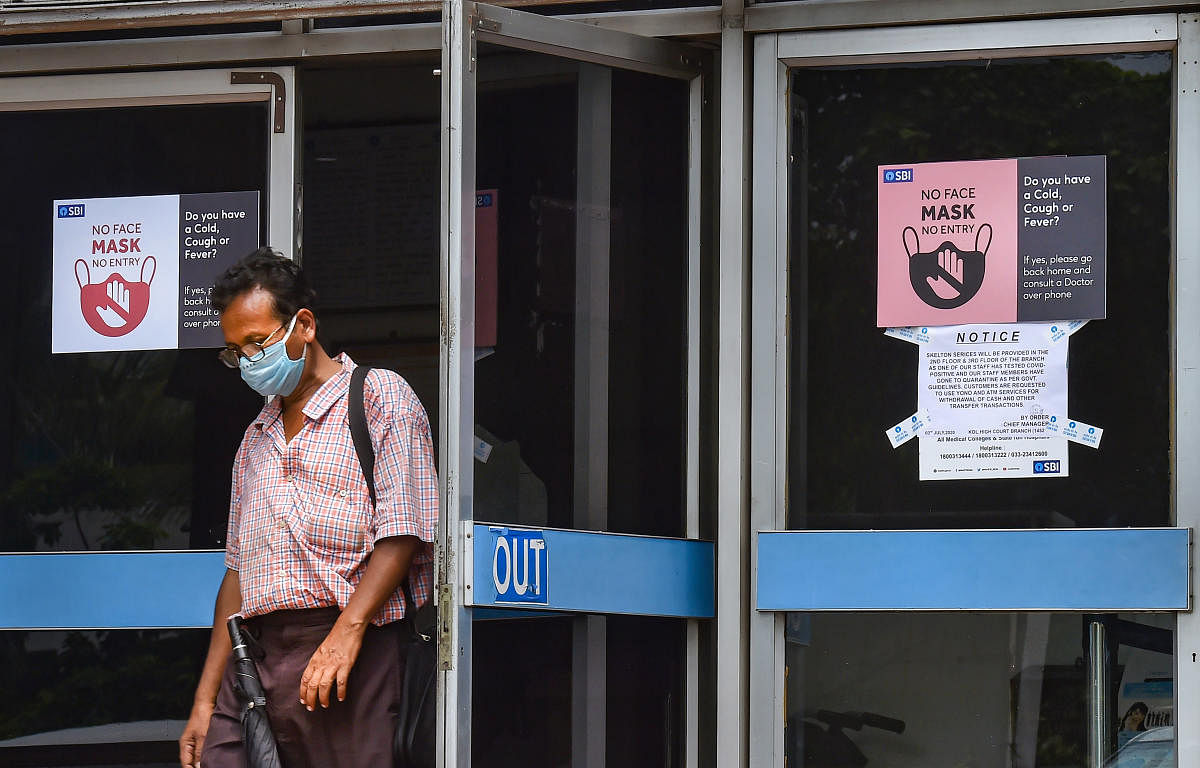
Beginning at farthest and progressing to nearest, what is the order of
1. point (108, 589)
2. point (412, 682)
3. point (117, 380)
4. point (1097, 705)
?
point (117, 380) → point (108, 589) → point (1097, 705) → point (412, 682)

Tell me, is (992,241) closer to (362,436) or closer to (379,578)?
(362,436)

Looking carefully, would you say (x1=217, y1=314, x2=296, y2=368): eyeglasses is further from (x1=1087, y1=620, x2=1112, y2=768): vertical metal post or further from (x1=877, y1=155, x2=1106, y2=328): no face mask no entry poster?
(x1=1087, y1=620, x2=1112, y2=768): vertical metal post

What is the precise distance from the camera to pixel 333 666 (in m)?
4.15

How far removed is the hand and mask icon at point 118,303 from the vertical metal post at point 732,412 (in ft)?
5.63

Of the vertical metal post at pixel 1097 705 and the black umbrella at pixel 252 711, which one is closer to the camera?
the black umbrella at pixel 252 711

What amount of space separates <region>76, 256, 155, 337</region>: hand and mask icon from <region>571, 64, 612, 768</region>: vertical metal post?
1379mm

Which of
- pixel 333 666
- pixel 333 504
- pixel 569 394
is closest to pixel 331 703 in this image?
pixel 333 666

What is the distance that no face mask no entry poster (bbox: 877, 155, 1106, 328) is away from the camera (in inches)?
194

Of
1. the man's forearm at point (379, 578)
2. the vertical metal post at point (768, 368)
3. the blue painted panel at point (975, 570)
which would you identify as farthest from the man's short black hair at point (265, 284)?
the blue painted panel at point (975, 570)

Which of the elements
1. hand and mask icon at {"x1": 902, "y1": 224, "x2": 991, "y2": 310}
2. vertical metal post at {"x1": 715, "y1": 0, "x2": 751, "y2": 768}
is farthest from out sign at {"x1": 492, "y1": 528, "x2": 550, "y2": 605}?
hand and mask icon at {"x1": 902, "y1": 224, "x2": 991, "y2": 310}

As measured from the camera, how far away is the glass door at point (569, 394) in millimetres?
4453

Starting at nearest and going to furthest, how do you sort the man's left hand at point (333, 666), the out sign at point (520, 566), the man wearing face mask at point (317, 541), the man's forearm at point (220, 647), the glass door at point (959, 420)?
1. the man's left hand at point (333, 666)
2. the man wearing face mask at point (317, 541)
3. the out sign at point (520, 566)
4. the man's forearm at point (220, 647)
5. the glass door at point (959, 420)

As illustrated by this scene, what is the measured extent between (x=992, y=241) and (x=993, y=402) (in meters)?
0.44

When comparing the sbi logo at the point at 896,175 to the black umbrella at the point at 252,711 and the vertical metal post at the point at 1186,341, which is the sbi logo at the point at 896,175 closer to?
the vertical metal post at the point at 1186,341
